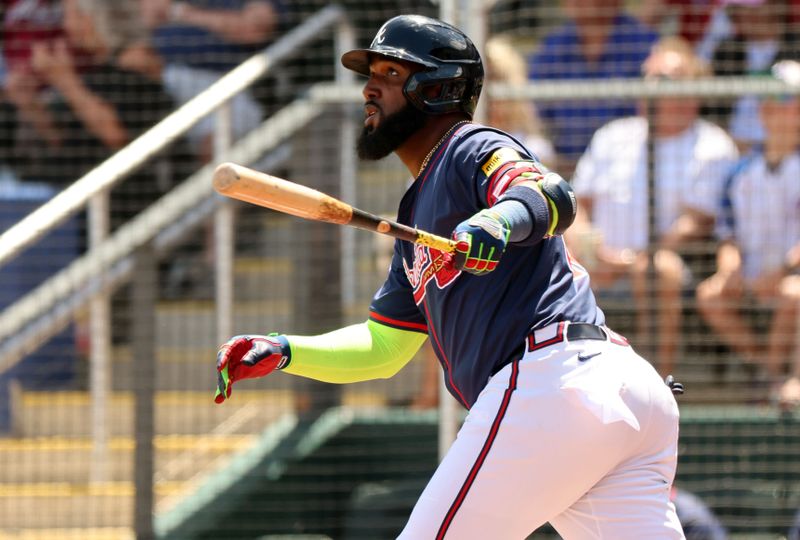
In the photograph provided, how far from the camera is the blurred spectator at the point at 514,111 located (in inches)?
232

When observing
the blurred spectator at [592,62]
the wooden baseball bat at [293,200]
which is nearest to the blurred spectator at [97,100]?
the blurred spectator at [592,62]

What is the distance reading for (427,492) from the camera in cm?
309

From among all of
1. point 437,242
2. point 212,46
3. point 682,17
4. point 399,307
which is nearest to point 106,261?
point 212,46

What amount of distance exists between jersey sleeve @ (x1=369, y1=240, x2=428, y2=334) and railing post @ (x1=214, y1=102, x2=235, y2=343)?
2613 mm

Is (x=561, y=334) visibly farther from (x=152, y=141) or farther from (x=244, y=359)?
(x=152, y=141)

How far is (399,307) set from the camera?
146 inches

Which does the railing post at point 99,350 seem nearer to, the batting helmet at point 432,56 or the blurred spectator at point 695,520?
the blurred spectator at point 695,520

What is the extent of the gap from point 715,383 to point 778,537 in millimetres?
726

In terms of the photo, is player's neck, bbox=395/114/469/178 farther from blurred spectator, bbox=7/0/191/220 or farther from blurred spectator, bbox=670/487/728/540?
blurred spectator, bbox=7/0/191/220

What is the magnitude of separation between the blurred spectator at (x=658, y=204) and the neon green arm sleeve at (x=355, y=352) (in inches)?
88.9

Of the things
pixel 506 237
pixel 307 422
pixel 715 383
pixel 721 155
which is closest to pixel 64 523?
pixel 307 422

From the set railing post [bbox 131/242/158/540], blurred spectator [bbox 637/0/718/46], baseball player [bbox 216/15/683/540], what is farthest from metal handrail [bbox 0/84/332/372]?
baseball player [bbox 216/15/683/540]

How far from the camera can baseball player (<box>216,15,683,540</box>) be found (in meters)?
3.03

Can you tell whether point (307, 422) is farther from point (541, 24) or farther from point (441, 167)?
point (441, 167)
